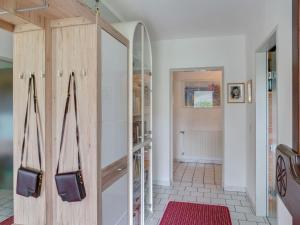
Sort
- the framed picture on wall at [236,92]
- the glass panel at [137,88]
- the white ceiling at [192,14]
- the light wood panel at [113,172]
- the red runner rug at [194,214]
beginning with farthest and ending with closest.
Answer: the framed picture on wall at [236,92], the red runner rug at [194,214], the white ceiling at [192,14], the glass panel at [137,88], the light wood panel at [113,172]

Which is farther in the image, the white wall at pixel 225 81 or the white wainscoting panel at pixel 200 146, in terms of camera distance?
the white wainscoting panel at pixel 200 146

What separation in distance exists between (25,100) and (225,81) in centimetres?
317

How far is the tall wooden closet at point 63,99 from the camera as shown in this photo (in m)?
1.37

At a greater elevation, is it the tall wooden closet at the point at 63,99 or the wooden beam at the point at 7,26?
the wooden beam at the point at 7,26

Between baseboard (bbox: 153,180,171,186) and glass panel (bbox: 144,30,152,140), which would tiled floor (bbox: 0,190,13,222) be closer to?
glass panel (bbox: 144,30,152,140)

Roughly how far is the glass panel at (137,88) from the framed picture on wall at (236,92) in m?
1.91

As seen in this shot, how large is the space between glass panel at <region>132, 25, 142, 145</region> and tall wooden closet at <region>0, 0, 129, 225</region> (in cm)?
68

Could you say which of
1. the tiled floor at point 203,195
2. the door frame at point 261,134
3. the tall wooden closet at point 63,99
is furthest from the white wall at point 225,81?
the tall wooden closet at point 63,99

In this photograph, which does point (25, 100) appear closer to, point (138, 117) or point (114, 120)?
point (114, 120)

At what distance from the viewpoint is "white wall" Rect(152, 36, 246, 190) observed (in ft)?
12.4

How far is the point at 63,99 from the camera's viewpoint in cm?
151

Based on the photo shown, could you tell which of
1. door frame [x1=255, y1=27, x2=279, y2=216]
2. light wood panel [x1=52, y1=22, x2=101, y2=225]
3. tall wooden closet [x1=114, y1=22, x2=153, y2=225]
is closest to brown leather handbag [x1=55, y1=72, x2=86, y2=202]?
light wood panel [x1=52, y1=22, x2=101, y2=225]

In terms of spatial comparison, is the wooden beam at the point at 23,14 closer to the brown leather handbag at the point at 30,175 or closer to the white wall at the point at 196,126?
the brown leather handbag at the point at 30,175

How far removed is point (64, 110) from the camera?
1512 millimetres
